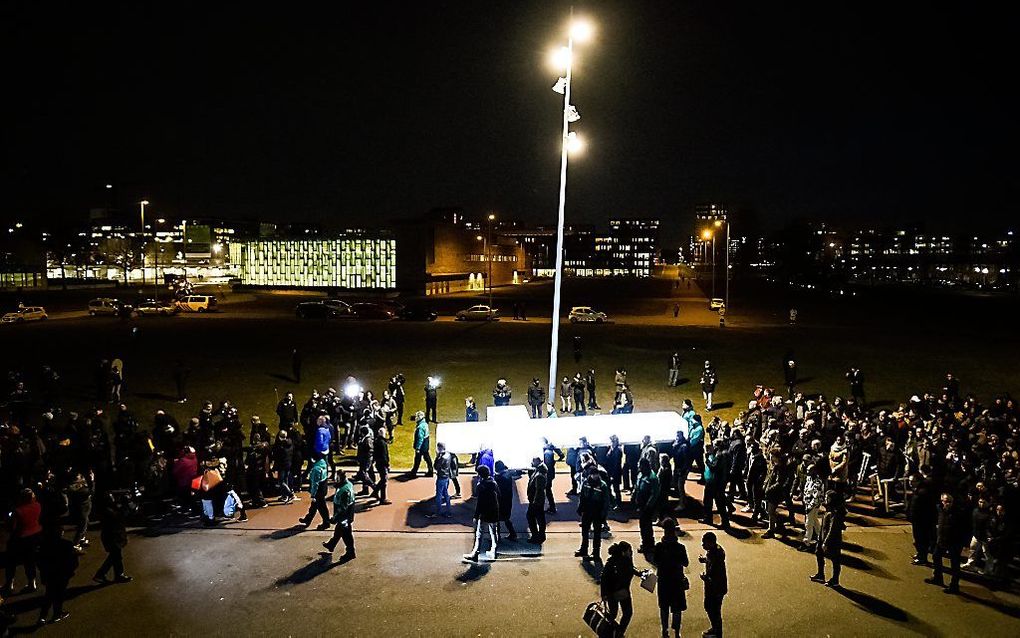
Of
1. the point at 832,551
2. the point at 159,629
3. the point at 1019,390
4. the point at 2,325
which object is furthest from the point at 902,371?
the point at 2,325

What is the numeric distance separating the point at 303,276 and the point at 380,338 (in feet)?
219

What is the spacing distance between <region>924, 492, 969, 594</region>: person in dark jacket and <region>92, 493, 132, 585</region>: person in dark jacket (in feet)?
36.6

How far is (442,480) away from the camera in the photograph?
11227 mm

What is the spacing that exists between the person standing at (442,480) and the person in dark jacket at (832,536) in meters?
5.97

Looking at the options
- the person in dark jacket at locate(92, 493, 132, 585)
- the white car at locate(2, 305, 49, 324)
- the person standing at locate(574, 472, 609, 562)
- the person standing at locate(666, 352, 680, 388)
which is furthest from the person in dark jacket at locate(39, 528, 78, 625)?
the white car at locate(2, 305, 49, 324)

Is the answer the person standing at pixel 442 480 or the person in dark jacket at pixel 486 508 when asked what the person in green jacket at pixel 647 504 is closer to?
the person in dark jacket at pixel 486 508

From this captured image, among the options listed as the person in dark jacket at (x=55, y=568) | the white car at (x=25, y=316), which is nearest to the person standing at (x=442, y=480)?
the person in dark jacket at (x=55, y=568)

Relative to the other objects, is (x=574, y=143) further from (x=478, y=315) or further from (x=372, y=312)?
(x=372, y=312)

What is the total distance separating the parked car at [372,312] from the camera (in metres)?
48.4

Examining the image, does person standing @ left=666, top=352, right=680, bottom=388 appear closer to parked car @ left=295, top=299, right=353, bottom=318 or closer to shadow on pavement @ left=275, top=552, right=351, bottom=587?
shadow on pavement @ left=275, top=552, right=351, bottom=587

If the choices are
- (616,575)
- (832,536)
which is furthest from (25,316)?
(832,536)

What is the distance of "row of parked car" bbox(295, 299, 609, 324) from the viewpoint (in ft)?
152

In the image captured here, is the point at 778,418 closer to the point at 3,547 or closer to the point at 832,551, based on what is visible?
the point at 832,551

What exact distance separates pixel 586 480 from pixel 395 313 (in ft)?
134
